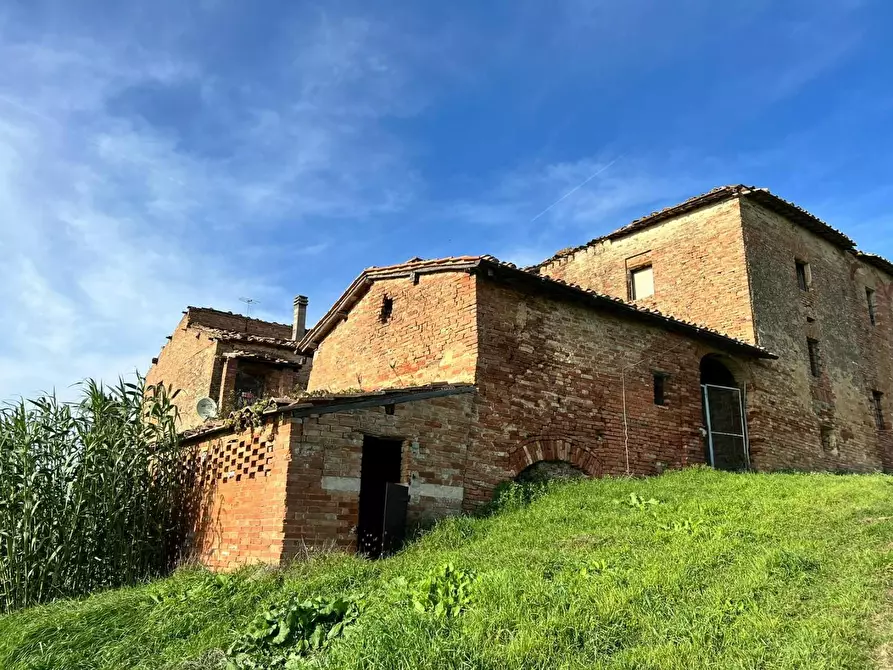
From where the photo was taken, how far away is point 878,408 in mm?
19641

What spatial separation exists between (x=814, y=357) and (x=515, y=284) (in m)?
10.3

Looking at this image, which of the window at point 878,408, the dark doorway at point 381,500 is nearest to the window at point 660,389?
the dark doorway at point 381,500

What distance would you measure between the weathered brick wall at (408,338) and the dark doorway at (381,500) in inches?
59.7

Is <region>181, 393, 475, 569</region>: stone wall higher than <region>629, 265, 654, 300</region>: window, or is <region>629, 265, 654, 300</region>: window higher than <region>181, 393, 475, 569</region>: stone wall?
<region>629, 265, 654, 300</region>: window

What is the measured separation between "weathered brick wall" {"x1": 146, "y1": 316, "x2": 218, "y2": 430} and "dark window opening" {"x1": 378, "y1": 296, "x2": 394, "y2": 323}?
878 centimetres

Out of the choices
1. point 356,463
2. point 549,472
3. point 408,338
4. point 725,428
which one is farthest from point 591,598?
point 725,428

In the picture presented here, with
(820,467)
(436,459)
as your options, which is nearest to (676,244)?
(820,467)

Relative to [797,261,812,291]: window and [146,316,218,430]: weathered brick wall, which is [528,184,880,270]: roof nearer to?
[797,261,812,291]: window

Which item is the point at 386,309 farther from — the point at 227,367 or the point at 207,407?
the point at 227,367

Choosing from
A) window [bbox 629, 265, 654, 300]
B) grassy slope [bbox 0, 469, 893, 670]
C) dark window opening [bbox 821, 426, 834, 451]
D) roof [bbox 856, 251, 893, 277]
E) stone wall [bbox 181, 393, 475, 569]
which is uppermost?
roof [bbox 856, 251, 893, 277]

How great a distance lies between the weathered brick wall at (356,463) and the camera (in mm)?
8766

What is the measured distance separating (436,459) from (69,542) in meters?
4.94

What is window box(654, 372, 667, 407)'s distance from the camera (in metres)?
13.6

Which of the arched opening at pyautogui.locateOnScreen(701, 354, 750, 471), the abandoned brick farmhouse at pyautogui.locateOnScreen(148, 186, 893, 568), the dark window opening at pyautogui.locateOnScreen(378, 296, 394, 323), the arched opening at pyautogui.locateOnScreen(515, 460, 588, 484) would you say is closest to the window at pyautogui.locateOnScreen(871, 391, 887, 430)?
the abandoned brick farmhouse at pyautogui.locateOnScreen(148, 186, 893, 568)
